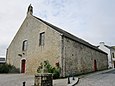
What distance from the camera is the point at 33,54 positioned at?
22078 millimetres

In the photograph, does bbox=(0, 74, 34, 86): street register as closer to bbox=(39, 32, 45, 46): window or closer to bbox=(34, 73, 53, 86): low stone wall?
bbox=(34, 73, 53, 86): low stone wall

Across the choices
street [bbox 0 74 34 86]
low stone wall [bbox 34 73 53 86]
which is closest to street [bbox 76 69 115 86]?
low stone wall [bbox 34 73 53 86]

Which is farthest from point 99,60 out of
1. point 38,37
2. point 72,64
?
point 38,37

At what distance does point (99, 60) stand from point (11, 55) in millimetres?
15534

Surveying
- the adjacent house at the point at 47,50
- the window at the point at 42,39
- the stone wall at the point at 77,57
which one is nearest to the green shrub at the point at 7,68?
the adjacent house at the point at 47,50

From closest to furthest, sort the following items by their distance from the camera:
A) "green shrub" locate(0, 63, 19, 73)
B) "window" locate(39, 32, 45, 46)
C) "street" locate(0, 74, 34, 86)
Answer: "street" locate(0, 74, 34, 86)
"window" locate(39, 32, 45, 46)
"green shrub" locate(0, 63, 19, 73)

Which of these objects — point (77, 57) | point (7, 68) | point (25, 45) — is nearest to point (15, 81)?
point (77, 57)

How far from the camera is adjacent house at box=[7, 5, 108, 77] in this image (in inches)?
727

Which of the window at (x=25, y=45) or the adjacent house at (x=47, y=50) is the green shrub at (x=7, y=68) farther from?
the window at (x=25, y=45)

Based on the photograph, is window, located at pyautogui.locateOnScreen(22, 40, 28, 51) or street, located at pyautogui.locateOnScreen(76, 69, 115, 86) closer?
street, located at pyautogui.locateOnScreen(76, 69, 115, 86)

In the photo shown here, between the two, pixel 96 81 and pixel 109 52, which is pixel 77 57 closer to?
pixel 96 81

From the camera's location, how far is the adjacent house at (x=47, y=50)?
1845 cm

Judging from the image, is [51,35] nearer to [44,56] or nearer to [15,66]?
[44,56]

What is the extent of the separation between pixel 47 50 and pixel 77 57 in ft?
13.3
